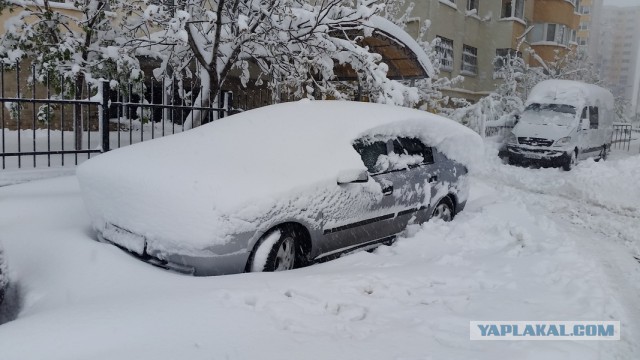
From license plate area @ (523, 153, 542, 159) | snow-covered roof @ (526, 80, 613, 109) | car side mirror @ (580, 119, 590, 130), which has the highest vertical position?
snow-covered roof @ (526, 80, 613, 109)

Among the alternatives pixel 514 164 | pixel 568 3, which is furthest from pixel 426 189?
pixel 568 3

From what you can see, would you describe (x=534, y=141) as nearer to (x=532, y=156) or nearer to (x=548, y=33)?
(x=532, y=156)

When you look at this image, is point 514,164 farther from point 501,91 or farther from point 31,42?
point 31,42

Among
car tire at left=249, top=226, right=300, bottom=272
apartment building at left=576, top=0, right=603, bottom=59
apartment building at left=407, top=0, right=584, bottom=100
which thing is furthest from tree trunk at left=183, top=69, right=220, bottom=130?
apartment building at left=576, top=0, right=603, bottom=59

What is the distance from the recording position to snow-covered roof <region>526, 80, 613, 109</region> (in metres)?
14.8

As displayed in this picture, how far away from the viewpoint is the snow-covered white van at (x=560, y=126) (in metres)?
13.8

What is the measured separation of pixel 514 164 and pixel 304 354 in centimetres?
1294

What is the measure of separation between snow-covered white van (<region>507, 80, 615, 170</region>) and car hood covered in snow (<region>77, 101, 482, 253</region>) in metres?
9.20

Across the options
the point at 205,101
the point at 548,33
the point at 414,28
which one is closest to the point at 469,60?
the point at 414,28

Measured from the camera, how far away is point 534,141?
14.1 m

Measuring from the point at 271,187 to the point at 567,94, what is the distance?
43.1 ft

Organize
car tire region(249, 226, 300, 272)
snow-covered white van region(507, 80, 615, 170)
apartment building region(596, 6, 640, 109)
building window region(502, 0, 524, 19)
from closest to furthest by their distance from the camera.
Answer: car tire region(249, 226, 300, 272) → snow-covered white van region(507, 80, 615, 170) → building window region(502, 0, 524, 19) → apartment building region(596, 6, 640, 109)

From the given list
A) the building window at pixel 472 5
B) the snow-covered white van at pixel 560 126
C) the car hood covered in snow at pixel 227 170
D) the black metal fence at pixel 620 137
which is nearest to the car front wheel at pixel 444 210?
the car hood covered in snow at pixel 227 170

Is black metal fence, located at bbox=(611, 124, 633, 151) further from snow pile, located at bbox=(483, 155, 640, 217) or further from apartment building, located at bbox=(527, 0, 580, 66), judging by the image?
snow pile, located at bbox=(483, 155, 640, 217)
